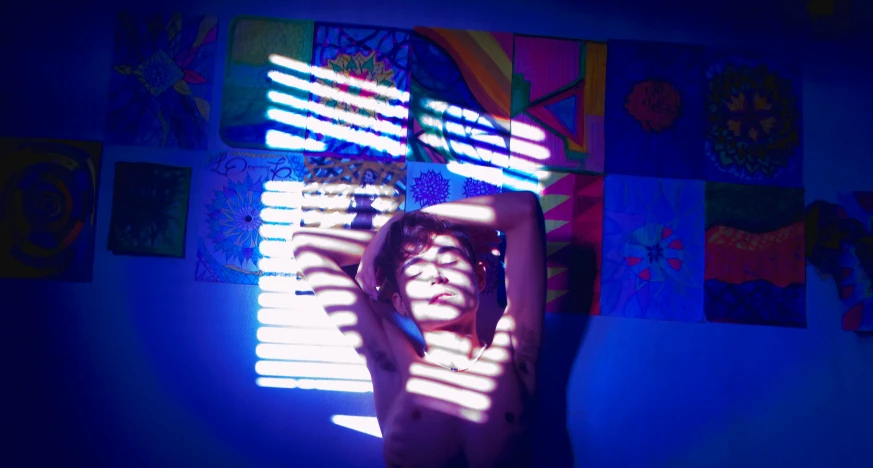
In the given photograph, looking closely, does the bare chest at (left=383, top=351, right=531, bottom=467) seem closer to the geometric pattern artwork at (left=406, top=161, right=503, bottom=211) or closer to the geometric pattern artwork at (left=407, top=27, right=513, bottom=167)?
the geometric pattern artwork at (left=406, top=161, right=503, bottom=211)

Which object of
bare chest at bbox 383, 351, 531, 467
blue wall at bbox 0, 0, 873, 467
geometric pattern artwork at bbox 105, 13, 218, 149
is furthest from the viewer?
geometric pattern artwork at bbox 105, 13, 218, 149

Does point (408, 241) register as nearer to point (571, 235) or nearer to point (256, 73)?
point (571, 235)

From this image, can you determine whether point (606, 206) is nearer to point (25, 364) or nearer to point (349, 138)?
point (349, 138)

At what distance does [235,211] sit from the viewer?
1.97 metres

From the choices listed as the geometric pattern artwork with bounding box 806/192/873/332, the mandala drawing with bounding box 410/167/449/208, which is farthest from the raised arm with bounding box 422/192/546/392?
the geometric pattern artwork with bounding box 806/192/873/332

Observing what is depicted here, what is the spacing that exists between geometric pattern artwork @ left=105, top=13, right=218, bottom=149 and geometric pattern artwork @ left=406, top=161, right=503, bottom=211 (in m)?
0.81

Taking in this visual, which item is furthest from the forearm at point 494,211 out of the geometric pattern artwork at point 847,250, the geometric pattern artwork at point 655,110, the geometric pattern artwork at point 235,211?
the geometric pattern artwork at point 847,250

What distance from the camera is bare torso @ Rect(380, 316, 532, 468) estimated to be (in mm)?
1680

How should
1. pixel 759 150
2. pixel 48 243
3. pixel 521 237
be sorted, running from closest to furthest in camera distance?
pixel 521 237 < pixel 48 243 < pixel 759 150

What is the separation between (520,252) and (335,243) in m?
0.65

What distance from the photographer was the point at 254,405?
1.90 m

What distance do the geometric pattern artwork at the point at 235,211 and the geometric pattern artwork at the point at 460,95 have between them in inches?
20.0

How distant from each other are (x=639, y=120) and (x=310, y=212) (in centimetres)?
131

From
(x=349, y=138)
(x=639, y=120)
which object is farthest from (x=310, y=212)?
(x=639, y=120)
